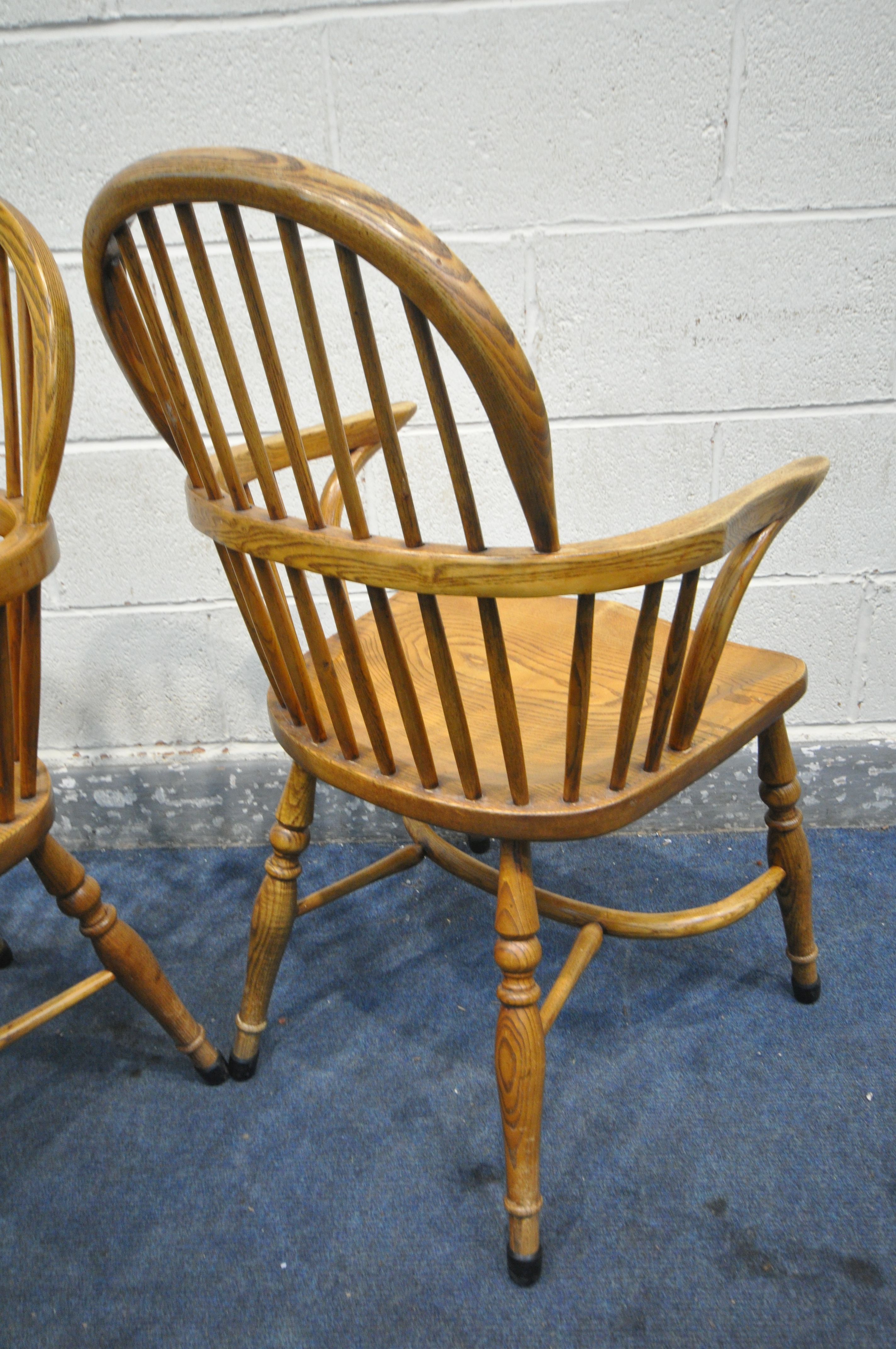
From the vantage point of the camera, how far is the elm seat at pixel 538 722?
778 mm

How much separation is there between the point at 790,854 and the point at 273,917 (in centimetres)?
63

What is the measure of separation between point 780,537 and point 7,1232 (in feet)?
4.35

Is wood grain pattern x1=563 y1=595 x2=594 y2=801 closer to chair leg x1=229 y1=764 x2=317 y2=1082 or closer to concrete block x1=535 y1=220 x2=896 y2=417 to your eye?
chair leg x1=229 y1=764 x2=317 y2=1082

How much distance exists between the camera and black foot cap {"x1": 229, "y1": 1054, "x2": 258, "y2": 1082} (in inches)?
44.0

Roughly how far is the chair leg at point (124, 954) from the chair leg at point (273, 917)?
0.13 ft

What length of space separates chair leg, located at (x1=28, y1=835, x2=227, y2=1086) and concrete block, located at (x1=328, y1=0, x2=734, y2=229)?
0.94 metres

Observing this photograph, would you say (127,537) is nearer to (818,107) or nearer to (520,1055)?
(520,1055)

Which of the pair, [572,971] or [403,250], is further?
[572,971]

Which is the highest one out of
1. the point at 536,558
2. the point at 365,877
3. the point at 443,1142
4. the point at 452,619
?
the point at 536,558

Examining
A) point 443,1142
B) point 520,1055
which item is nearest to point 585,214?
point 520,1055

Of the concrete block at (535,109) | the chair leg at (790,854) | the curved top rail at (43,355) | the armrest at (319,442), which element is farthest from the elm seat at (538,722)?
the concrete block at (535,109)

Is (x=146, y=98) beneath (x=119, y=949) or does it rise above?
above

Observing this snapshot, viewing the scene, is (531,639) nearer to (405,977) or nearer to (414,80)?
(405,977)

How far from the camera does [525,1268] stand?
34.7 inches
